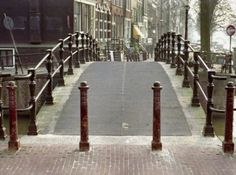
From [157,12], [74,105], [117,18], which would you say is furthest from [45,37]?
[157,12]

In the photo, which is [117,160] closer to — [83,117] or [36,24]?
[83,117]

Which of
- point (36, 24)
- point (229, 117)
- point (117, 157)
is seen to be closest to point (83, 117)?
point (117, 157)

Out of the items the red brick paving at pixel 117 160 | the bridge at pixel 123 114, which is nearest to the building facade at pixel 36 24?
the bridge at pixel 123 114

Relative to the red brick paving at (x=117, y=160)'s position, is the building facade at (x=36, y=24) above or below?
above

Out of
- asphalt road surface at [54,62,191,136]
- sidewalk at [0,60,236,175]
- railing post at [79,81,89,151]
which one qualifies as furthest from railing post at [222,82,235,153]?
railing post at [79,81,89,151]

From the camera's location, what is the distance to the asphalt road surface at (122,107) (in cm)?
862

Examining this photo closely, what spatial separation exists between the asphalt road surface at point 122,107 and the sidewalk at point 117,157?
49 centimetres

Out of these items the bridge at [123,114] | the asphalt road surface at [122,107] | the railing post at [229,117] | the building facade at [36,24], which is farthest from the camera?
the building facade at [36,24]

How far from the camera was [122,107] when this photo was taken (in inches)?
391

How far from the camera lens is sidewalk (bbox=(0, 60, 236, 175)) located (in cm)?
645

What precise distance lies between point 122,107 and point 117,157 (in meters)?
3.02

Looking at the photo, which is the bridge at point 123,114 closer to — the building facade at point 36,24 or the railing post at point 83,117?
the railing post at point 83,117

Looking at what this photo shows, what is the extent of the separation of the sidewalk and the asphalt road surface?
493 millimetres

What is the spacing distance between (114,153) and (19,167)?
1391 mm
